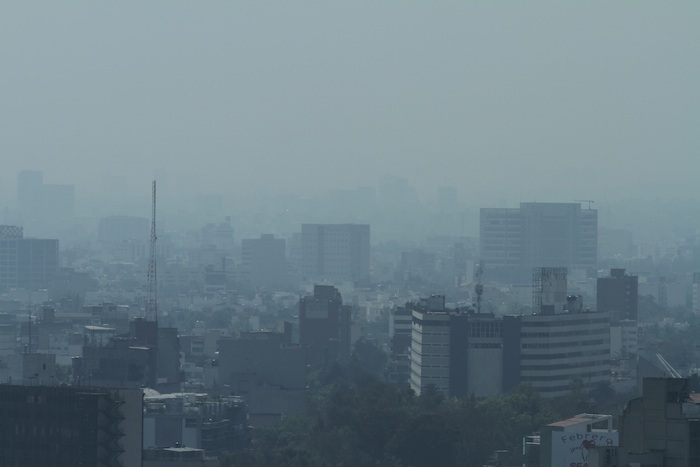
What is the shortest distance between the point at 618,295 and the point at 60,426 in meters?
57.0

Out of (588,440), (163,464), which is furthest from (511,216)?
(588,440)

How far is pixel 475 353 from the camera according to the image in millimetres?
58406

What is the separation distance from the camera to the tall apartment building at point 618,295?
84750 millimetres

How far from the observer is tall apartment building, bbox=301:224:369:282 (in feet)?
506

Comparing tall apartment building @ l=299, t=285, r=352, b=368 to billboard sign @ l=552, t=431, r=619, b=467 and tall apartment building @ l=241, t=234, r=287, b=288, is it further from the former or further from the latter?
tall apartment building @ l=241, t=234, r=287, b=288

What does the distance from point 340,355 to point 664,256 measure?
93.9 metres

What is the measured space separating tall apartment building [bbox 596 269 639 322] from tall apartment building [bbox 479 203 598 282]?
51.9 m

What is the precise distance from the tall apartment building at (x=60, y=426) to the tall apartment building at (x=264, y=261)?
115332 mm

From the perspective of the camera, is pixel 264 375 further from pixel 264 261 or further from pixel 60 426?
pixel 264 261

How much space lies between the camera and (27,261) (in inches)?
5271

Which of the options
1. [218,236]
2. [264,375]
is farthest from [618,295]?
[218,236]

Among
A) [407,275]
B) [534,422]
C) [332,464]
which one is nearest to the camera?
[332,464]

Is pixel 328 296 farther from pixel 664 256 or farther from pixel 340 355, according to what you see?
pixel 664 256

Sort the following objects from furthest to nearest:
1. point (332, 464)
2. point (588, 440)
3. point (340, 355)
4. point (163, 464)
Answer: point (340, 355)
point (332, 464)
point (163, 464)
point (588, 440)
